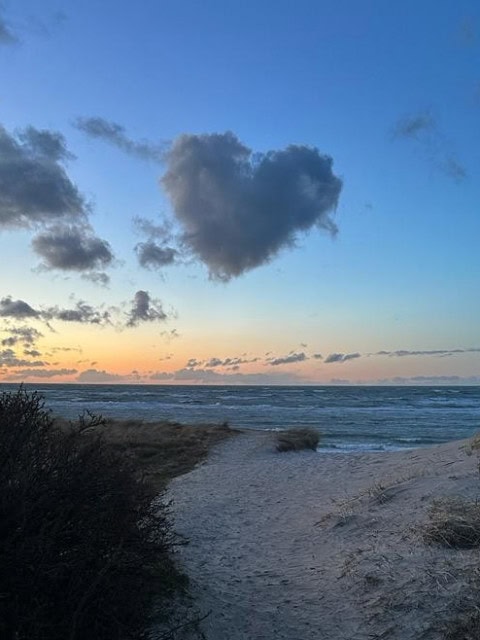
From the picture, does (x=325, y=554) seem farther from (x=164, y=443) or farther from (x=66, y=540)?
(x=164, y=443)

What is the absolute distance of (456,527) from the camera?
7.25 metres

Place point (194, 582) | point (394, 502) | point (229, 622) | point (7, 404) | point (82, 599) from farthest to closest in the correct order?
point (394, 502) → point (194, 582) → point (229, 622) → point (7, 404) → point (82, 599)

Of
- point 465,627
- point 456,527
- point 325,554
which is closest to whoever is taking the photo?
point 465,627

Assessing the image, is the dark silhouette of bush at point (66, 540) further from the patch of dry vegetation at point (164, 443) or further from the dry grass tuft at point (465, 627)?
the patch of dry vegetation at point (164, 443)

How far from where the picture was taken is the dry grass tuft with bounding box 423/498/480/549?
23.1ft

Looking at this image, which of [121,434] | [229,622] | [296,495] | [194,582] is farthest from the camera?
[121,434]

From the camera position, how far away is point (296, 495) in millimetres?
13477

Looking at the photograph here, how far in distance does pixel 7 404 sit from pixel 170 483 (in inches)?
433

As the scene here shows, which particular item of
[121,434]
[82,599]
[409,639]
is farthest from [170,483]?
[82,599]

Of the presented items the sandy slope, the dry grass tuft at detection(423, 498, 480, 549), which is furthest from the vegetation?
the dry grass tuft at detection(423, 498, 480, 549)

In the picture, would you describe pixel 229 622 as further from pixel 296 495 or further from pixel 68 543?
pixel 296 495

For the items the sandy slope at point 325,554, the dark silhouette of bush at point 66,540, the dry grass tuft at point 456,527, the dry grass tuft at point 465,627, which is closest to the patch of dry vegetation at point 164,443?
the sandy slope at point 325,554

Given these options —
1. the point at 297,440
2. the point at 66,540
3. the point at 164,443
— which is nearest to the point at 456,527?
the point at 66,540

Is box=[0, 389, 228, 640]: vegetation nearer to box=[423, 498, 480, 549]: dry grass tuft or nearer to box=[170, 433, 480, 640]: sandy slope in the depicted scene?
box=[170, 433, 480, 640]: sandy slope
